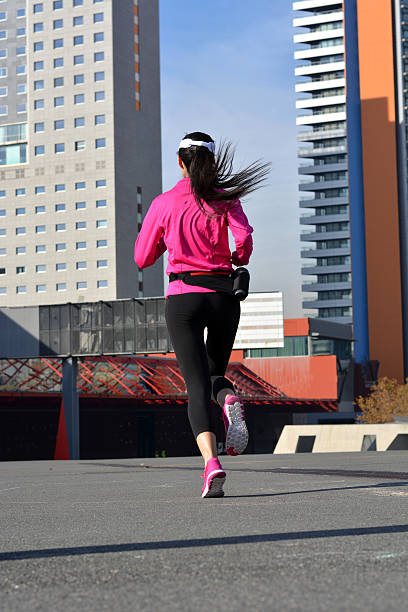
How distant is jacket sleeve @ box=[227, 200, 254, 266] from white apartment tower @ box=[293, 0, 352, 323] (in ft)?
380

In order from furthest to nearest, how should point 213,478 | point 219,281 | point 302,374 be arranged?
point 302,374, point 219,281, point 213,478

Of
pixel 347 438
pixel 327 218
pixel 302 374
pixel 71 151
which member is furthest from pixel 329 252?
pixel 347 438

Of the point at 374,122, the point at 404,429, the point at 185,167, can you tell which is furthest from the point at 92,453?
the point at 374,122

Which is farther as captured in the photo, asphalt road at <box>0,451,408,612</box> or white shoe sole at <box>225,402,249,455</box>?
white shoe sole at <box>225,402,249,455</box>

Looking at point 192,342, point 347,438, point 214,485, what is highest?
point 192,342

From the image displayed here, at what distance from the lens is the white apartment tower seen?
12256 cm

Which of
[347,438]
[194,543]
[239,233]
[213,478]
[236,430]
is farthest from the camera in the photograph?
[347,438]

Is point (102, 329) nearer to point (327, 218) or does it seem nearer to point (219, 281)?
point (219, 281)

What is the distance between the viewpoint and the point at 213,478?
197 inches

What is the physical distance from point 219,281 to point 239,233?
340mm

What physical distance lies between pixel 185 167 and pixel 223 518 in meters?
2.32

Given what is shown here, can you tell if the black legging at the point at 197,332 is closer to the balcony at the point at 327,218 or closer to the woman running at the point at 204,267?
the woman running at the point at 204,267

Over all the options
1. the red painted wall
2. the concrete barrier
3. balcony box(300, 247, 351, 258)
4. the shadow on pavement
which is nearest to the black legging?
the shadow on pavement

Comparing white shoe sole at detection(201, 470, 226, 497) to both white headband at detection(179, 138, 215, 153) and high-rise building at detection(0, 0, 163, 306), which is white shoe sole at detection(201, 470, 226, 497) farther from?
high-rise building at detection(0, 0, 163, 306)
